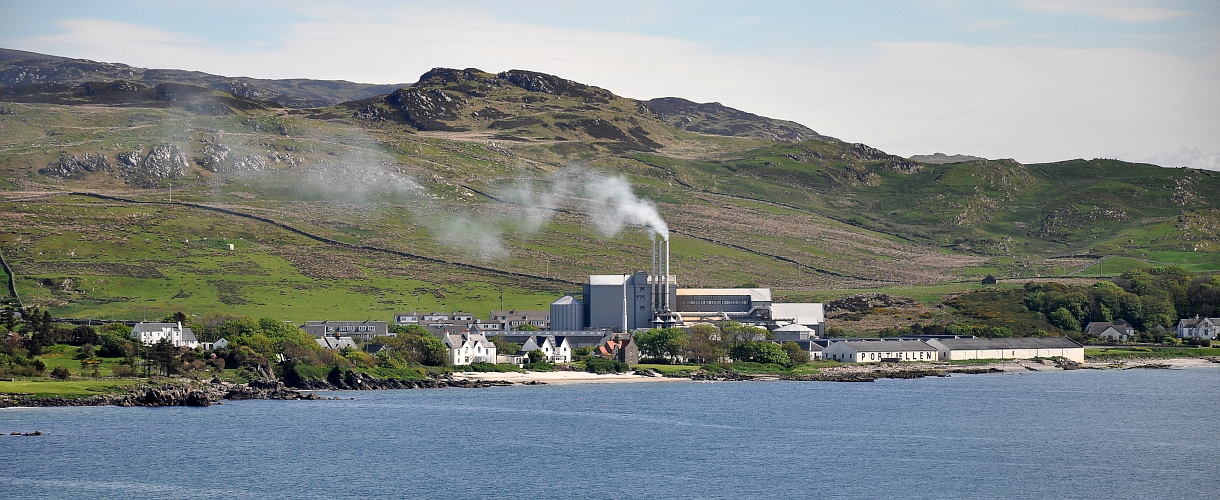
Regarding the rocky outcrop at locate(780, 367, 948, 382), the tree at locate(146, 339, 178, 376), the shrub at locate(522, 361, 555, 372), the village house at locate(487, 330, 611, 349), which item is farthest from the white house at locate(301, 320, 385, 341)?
the rocky outcrop at locate(780, 367, 948, 382)

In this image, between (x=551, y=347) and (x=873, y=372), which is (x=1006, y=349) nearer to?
(x=873, y=372)

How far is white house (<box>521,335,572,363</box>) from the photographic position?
113 m

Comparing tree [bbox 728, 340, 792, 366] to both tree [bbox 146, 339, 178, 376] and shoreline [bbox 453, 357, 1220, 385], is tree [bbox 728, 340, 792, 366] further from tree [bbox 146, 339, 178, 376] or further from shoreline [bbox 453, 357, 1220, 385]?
tree [bbox 146, 339, 178, 376]

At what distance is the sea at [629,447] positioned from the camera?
5238cm

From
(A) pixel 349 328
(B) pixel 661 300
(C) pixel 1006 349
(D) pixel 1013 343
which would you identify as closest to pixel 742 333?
(B) pixel 661 300

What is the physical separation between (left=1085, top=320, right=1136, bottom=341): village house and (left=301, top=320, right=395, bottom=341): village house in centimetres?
8039

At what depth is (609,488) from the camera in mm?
52906

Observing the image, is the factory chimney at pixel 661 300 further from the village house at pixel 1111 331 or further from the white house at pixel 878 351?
the village house at pixel 1111 331

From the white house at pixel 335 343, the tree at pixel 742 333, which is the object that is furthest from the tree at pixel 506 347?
the tree at pixel 742 333

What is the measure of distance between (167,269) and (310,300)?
71.7 feet

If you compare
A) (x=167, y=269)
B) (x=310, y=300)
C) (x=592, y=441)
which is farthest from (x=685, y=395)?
(x=167, y=269)

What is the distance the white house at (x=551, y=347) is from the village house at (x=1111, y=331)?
66672 millimetres

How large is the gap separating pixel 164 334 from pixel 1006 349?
7960 centimetres

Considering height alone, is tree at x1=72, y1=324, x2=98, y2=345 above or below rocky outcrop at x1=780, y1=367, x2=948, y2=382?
above
